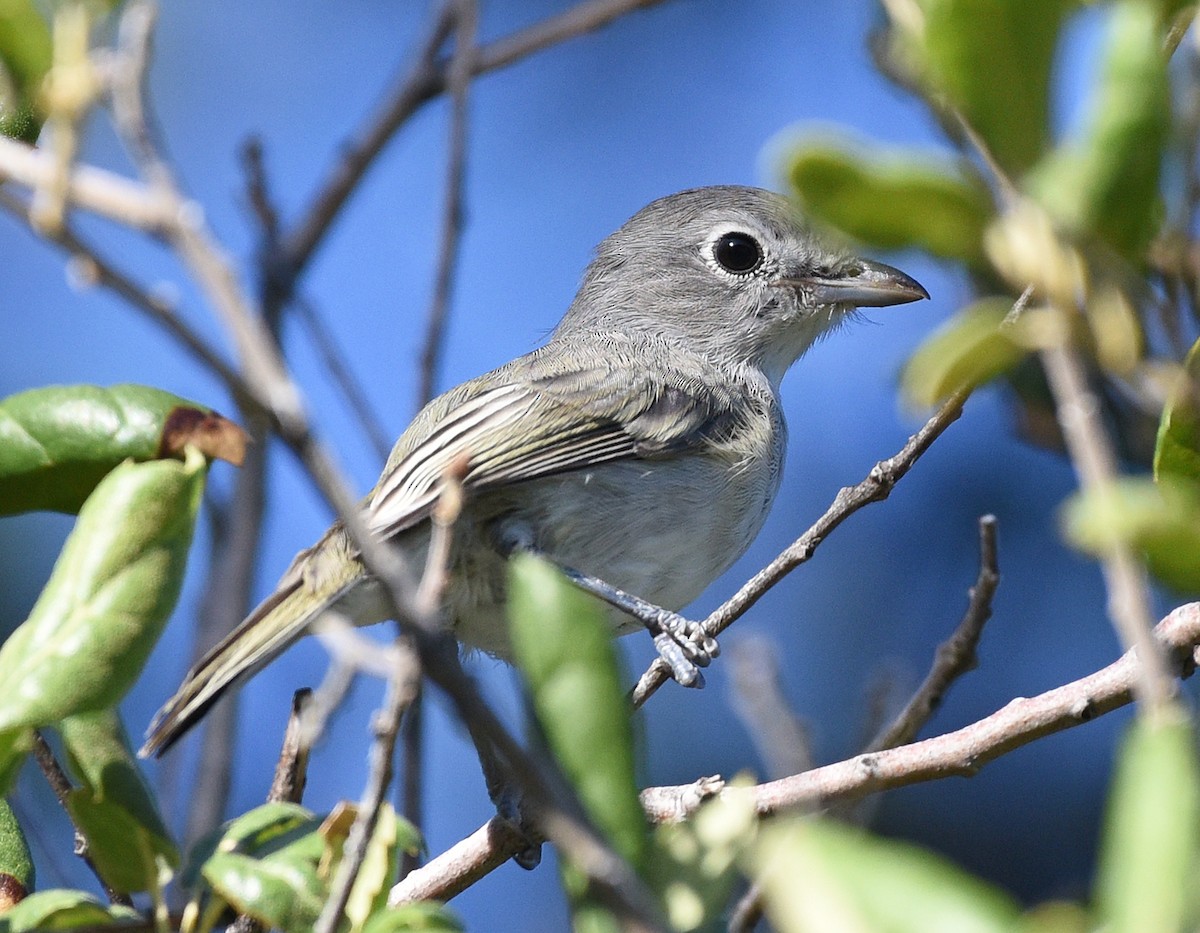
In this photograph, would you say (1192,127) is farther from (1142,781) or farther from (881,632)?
(881,632)

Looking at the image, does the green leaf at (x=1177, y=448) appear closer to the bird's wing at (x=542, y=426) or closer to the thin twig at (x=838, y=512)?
the thin twig at (x=838, y=512)

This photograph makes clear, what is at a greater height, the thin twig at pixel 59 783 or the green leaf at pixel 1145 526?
the thin twig at pixel 59 783

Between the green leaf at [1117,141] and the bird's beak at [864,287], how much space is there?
334cm

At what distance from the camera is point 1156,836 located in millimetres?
687

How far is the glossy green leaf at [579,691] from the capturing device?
40.0 inches

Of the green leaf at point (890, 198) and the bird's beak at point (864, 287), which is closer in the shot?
the green leaf at point (890, 198)

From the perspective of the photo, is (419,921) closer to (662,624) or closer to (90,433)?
(90,433)

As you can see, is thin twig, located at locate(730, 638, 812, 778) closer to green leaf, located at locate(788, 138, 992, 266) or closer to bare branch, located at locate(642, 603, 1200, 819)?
bare branch, located at locate(642, 603, 1200, 819)

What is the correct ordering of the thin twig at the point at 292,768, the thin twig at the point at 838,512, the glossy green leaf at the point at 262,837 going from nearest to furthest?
1. the glossy green leaf at the point at 262,837
2. the thin twig at the point at 292,768
3. the thin twig at the point at 838,512

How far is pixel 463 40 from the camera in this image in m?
3.50

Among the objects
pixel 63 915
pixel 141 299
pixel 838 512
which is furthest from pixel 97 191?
pixel 838 512

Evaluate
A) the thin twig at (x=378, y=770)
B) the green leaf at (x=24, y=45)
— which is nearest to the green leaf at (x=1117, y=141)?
the thin twig at (x=378, y=770)

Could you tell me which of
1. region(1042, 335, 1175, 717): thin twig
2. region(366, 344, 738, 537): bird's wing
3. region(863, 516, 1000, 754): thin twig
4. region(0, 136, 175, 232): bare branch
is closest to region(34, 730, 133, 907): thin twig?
region(366, 344, 738, 537): bird's wing

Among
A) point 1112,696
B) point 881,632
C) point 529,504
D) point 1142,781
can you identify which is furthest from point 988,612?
point 881,632
